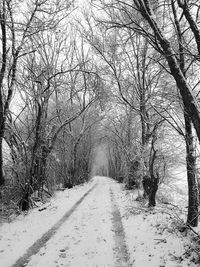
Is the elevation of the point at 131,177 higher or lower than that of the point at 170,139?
lower

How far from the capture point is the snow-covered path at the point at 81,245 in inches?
205

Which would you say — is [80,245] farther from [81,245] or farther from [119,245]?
[119,245]

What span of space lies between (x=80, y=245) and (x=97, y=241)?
1.72ft

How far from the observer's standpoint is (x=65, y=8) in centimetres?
938

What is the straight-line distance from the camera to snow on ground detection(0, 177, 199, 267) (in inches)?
206

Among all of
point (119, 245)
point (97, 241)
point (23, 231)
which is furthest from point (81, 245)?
point (23, 231)

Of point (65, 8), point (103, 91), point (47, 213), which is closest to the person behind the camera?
point (65, 8)

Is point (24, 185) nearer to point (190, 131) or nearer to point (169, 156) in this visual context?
point (169, 156)

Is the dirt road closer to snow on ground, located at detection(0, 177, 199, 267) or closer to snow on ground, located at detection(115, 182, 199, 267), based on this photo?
snow on ground, located at detection(0, 177, 199, 267)

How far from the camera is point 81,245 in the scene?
6258 millimetres

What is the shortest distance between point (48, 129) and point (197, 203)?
406 inches

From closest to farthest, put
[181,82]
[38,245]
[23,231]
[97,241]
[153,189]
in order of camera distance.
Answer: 1. [181,82]
2. [38,245]
3. [97,241]
4. [23,231]
5. [153,189]

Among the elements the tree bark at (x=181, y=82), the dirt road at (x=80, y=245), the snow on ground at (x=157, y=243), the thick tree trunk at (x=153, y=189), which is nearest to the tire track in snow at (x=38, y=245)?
the dirt road at (x=80, y=245)

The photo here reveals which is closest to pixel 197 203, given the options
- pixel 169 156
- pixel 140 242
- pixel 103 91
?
pixel 140 242
